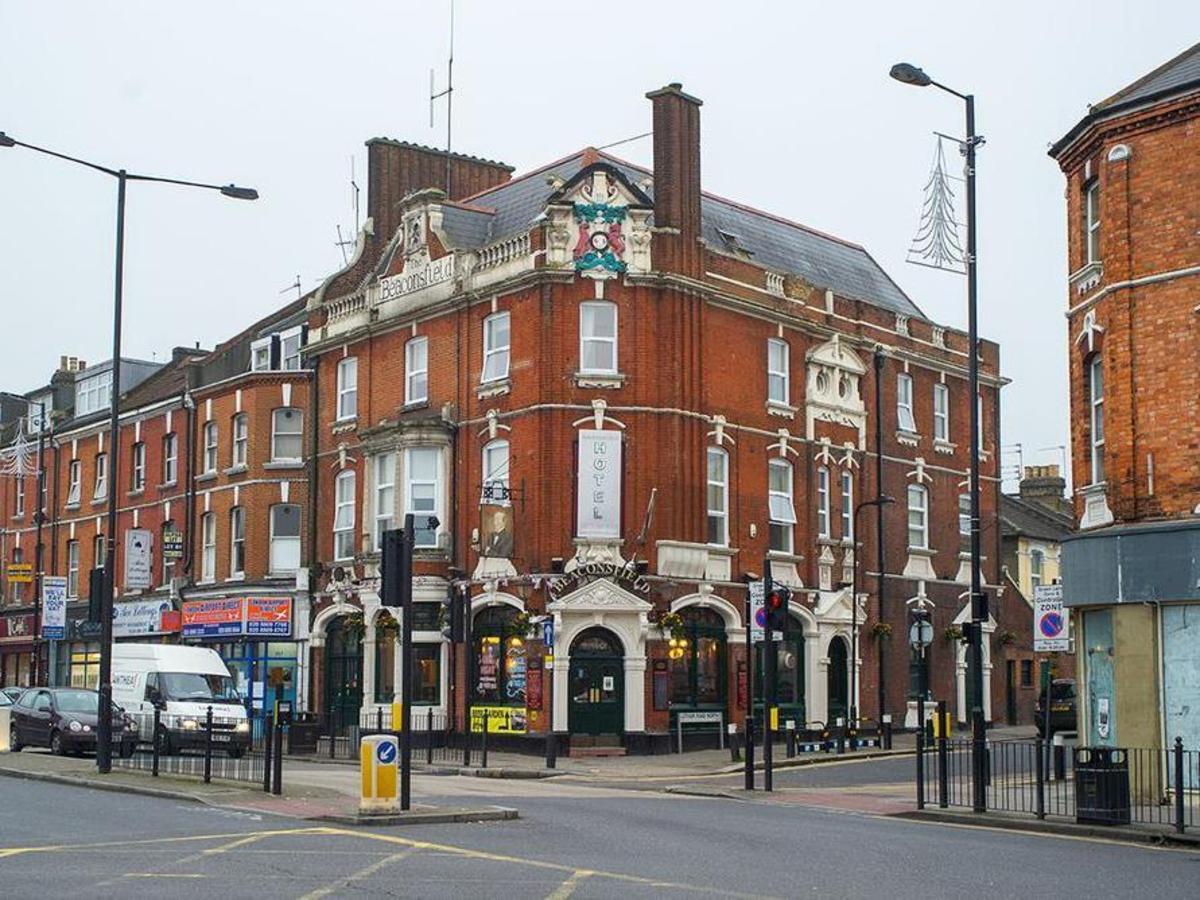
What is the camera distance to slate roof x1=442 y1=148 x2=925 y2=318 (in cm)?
Answer: 4312

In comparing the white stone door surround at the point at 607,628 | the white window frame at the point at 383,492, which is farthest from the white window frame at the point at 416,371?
the white stone door surround at the point at 607,628

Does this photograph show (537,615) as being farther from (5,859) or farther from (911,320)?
(5,859)

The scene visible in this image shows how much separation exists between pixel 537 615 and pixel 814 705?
29.2 ft

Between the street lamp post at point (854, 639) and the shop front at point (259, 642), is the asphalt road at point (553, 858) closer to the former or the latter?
the street lamp post at point (854, 639)

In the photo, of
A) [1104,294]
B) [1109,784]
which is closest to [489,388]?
[1104,294]

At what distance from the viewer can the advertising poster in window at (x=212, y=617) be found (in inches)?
1847

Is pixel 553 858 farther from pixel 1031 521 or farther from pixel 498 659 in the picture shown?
pixel 1031 521

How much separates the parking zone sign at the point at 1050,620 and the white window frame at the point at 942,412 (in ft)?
75.3

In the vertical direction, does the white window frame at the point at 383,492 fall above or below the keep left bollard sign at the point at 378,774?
above

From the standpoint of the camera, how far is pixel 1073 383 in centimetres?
2642

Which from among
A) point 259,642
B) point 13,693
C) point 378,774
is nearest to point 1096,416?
point 378,774

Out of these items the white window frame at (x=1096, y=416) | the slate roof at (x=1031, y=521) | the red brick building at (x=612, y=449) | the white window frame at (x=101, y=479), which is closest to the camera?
the white window frame at (x=1096, y=416)

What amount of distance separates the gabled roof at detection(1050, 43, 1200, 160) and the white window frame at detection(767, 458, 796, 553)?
56.8 feet

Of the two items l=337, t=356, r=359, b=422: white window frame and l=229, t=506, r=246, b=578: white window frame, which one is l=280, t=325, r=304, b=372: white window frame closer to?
l=337, t=356, r=359, b=422: white window frame
